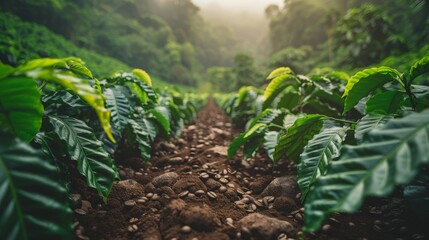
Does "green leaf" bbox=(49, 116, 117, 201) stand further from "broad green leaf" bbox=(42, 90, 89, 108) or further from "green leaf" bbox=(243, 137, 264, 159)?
"green leaf" bbox=(243, 137, 264, 159)

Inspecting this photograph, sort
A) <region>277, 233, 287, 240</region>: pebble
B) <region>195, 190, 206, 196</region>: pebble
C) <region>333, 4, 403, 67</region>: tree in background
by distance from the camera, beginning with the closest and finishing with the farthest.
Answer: <region>277, 233, 287, 240</region>: pebble, <region>195, 190, 206, 196</region>: pebble, <region>333, 4, 403, 67</region>: tree in background

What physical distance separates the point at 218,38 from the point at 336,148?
71.0 meters

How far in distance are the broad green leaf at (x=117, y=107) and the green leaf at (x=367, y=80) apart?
138cm

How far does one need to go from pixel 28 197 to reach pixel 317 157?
1.16 m

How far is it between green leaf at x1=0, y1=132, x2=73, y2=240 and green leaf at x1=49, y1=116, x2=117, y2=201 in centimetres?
40

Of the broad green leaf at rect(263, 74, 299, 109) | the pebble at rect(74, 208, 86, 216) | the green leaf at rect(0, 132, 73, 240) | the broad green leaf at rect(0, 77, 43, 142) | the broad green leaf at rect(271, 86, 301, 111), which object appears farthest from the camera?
the broad green leaf at rect(271, 86, 301, 111)

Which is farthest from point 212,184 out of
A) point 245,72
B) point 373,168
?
point 245,72

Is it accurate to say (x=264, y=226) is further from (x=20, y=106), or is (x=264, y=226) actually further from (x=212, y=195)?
(x=20, y=106)

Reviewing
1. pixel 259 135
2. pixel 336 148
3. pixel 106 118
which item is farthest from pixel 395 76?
pixel 106 118

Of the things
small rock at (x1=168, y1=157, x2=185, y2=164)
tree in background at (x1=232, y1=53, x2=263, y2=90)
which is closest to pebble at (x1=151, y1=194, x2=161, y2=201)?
small rock at (x1=168, y1=157, x2=185, y2=164)

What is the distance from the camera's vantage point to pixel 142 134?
1909 millimetres

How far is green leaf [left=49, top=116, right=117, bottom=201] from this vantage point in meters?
1.16

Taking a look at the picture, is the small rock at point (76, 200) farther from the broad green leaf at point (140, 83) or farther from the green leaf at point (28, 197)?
the broad green leaf at point (140, 83)

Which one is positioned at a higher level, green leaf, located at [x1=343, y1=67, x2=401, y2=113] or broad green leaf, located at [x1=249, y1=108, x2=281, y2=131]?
green leaf, located at [x1=343, y1=67, x2=401, y2=113]
